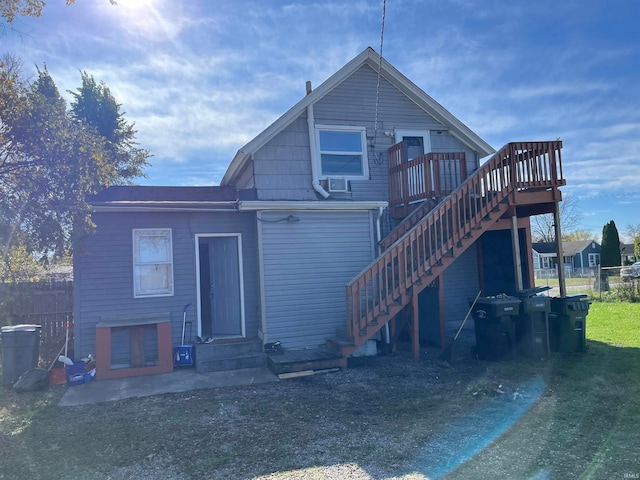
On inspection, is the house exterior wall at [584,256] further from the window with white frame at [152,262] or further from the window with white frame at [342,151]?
the window with white frame at [152,262]

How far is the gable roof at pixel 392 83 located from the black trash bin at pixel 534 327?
15.6 ft

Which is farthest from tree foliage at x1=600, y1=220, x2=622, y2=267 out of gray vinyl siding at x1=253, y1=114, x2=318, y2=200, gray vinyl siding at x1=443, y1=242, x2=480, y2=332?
gray vinyl siding at x1=253, y1=114, x2=318, y2=200

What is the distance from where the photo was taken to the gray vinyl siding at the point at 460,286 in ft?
35.3

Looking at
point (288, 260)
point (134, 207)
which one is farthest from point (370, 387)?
point (134, 207)

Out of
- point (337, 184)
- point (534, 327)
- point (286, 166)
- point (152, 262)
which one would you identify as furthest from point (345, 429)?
point (286, 166)

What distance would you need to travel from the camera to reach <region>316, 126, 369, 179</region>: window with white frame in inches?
385

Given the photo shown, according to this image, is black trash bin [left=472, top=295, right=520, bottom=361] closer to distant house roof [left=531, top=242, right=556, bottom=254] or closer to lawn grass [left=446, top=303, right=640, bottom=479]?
lawn grass [left=446, top=303, right=640, bottom=479]

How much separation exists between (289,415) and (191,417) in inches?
48.4

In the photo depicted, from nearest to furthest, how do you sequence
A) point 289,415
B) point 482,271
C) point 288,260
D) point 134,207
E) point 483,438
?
point 483,438 → point 289,415 → point 134,207 → point 288,260 → point 482,271

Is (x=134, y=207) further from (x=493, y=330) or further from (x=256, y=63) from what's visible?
(x=493, y=330)

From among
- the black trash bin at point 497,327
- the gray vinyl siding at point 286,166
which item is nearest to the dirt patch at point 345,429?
the black trash bin at point 497,327

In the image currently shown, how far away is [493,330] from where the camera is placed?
24.9 feet

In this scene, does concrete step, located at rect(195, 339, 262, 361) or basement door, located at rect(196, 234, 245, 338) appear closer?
concrete step, located at rect(195, 339, 262, 361)

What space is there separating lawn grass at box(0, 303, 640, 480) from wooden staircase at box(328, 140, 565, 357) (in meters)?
1.09
